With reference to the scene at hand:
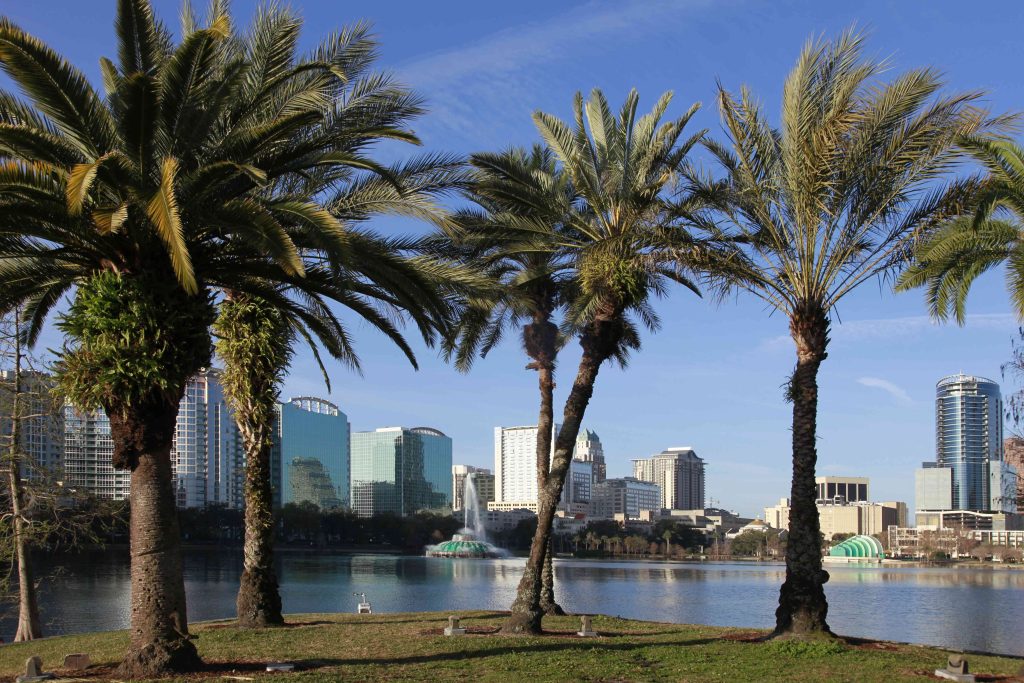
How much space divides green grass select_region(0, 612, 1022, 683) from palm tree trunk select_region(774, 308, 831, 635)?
781 millimetres

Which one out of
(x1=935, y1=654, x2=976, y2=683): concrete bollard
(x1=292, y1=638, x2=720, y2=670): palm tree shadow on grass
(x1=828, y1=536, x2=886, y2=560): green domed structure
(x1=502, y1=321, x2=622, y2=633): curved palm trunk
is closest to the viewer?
(x1=935, y1=654, x2=976, y2=683): concrete bollard

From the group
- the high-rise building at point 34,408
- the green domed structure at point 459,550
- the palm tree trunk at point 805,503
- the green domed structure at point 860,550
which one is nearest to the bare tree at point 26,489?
the high-rise building at point 34,408

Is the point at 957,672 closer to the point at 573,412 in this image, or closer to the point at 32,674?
the point at 573,412

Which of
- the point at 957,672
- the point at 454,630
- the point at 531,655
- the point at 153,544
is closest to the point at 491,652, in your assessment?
the point at 531,655

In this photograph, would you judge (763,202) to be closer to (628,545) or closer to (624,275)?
(624,275)

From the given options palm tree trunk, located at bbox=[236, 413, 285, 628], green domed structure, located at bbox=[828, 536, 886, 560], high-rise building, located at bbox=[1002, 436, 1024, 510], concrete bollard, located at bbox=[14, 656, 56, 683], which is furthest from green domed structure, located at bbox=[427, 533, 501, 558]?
concrete bollard, located at bbox=[14, 656, 56, 683]

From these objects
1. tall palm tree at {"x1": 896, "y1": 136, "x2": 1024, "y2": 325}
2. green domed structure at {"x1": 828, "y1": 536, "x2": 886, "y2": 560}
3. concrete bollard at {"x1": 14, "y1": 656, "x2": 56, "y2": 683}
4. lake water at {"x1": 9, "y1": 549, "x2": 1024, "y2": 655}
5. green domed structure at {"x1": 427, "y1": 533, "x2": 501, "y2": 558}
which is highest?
tall palm tree at {"x1": 896, "y1": 136, "x2": 1024, "y2": 325}

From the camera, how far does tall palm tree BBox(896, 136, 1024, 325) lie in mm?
16234

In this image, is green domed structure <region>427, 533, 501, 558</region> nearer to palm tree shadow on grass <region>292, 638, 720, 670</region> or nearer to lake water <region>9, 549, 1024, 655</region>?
lake water <region>9, 549, 1024, 655</region>

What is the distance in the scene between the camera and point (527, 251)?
20.3 m

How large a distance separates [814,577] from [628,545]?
145462mm

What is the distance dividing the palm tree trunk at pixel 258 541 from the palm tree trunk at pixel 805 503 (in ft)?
30.6

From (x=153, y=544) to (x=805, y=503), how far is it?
1039 cm

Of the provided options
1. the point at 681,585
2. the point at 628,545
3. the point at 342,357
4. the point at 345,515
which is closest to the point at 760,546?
the point at 628,545
